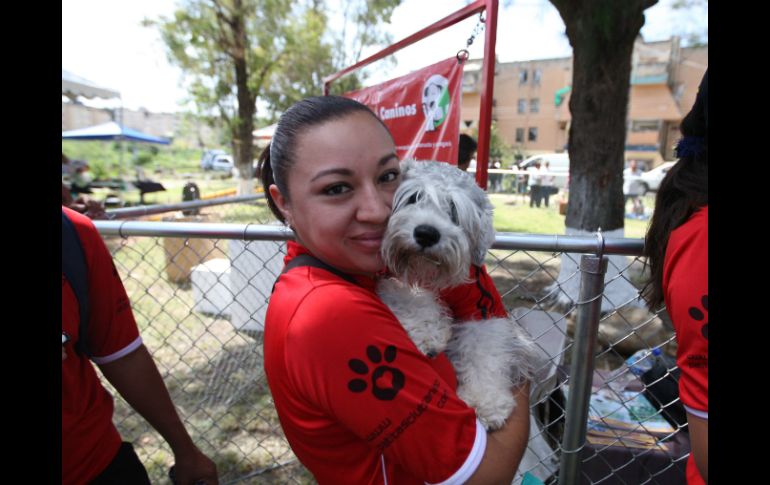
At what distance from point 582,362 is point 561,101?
4120cm

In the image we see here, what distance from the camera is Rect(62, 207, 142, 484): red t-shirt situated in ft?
4.56

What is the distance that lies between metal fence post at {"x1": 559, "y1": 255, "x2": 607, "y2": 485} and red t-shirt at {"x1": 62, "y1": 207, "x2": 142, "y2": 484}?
1639 millimetres

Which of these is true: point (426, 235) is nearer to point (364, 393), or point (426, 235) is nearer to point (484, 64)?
point (364, 393)

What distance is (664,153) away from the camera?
3506cm

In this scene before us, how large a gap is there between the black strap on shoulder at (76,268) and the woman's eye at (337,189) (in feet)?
2.87

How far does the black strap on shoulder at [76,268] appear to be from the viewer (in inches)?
54.2

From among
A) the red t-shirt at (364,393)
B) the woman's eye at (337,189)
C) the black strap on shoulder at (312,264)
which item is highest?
the woman's eye at (337,189)

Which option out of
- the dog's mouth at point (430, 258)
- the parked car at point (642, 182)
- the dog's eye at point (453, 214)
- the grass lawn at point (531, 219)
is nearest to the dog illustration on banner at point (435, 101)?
the dog's eye at point (453, 214)

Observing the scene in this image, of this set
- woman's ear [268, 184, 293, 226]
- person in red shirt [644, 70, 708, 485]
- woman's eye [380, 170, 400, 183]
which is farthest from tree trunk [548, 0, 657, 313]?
woman's ear [268, 184, 293, 226]

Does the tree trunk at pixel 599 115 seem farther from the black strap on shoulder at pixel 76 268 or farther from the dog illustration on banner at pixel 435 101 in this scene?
A: the black strap on shoulder at pixel 76 268

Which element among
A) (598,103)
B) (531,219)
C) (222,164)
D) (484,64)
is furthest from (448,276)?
(222,164)

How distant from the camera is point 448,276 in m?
1.39
